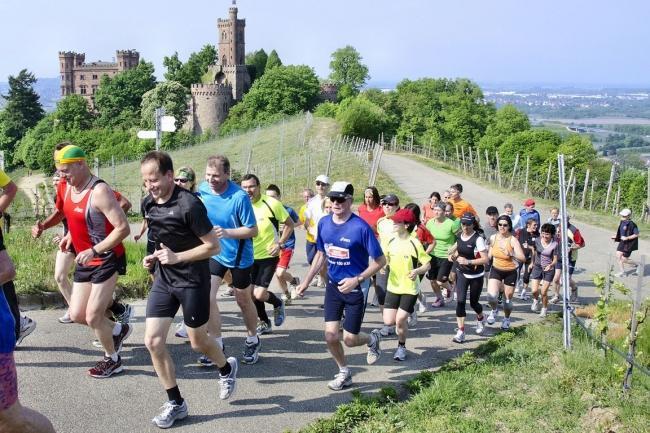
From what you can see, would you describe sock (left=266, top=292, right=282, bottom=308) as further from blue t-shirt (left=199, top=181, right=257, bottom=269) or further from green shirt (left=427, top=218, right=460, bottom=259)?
green shirt (left=427, top=218, right=460, bottom=259)

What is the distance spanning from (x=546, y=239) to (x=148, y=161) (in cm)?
723

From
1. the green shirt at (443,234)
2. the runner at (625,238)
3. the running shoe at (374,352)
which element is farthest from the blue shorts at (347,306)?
the runner at (625,238)

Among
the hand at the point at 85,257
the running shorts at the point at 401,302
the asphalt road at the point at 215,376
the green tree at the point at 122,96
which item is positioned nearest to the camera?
the asphalt road at the point at 215,376

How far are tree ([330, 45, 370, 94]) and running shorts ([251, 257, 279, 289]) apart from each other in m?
116

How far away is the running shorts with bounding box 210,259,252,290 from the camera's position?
23.6 feet

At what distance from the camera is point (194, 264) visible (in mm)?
5828

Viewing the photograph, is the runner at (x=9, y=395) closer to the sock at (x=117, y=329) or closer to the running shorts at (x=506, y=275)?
the sock at (x=117, y=329)

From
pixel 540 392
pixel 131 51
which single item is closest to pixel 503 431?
pixel 540 392

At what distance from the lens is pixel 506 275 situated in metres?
9.70

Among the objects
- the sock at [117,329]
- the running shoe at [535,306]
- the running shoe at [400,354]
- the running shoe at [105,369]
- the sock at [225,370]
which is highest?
the sock at [117,329]

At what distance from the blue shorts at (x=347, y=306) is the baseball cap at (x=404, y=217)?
137 centimetres

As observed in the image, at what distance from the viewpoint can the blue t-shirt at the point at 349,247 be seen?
21.5 ft

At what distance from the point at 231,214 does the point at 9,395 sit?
314cm

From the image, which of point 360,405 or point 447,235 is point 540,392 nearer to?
point 360,405
